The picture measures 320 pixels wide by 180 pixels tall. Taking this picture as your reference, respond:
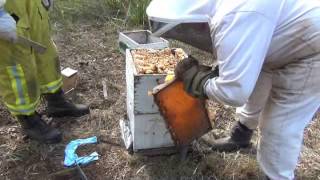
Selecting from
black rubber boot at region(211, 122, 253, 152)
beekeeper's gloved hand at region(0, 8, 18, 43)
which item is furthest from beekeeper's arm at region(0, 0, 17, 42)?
black rubber boot at region(211, 122, 253, 152)

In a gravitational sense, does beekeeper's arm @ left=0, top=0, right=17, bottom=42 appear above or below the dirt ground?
above

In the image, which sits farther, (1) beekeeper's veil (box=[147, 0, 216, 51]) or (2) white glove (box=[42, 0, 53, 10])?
(2) white glove (box=[42, 0, 53, 10])

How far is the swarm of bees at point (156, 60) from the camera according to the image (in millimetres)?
2990

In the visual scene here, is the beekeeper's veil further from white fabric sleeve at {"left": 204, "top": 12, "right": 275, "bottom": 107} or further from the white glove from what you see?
the white glove

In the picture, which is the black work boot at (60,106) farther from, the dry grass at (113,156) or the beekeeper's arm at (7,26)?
the beekeeper's arm at (7,26)

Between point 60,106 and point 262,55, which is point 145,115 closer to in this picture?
point 60,106

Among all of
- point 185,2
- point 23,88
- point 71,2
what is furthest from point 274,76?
point 71,2

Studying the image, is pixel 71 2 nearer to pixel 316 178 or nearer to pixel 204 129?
pixel 204 129

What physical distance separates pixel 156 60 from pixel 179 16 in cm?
104

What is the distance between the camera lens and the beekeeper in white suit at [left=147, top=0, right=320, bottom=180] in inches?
82.4

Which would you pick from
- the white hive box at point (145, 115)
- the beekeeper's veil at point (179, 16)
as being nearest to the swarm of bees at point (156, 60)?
the white hive box at point (145, 115)

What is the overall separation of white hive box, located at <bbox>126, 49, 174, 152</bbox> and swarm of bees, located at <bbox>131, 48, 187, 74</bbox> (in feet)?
0.18

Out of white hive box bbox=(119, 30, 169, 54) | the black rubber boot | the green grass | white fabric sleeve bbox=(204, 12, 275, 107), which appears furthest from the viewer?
the green grass

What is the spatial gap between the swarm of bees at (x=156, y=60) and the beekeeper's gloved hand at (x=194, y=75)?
33 centimetres
